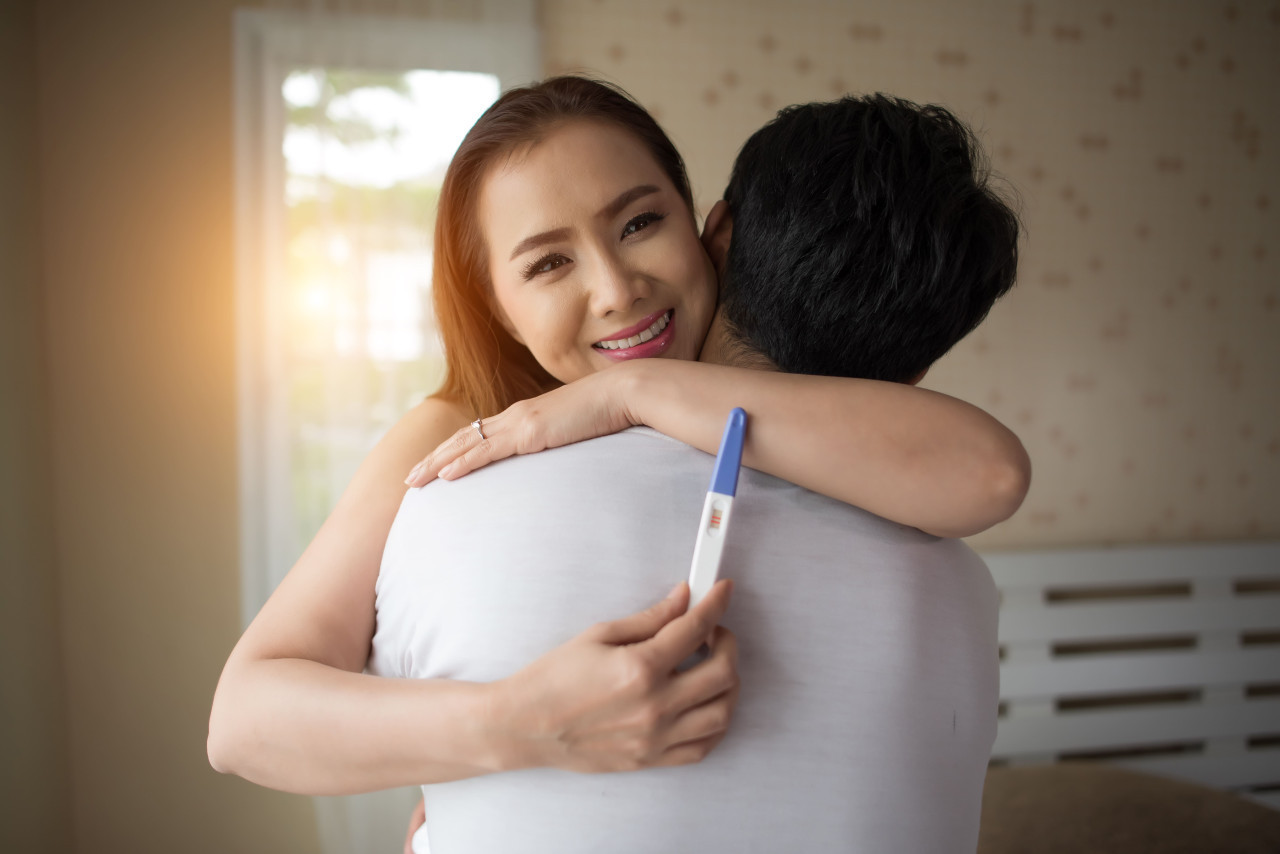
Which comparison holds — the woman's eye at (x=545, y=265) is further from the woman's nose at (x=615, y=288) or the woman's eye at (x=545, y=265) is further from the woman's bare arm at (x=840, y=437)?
the woman's bare arm at (x=840, y=437)

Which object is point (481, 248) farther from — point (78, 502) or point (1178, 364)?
point (1178, 364)

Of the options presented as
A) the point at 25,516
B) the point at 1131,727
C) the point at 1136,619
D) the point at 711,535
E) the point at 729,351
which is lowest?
the point at 1131,727

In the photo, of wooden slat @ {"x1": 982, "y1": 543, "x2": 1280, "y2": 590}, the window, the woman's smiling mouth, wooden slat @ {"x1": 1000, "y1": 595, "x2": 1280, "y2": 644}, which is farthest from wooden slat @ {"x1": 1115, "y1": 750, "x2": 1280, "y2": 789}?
the window

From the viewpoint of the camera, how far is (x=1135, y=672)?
2.77 metres

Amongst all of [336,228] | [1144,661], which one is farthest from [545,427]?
[1144,661]

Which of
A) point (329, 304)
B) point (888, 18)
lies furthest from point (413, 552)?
point (888, 18)

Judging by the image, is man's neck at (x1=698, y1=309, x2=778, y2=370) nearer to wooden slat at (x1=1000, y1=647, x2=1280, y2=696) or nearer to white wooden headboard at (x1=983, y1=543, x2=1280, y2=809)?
white wooden headboard at (x1=983, y1=543, x2=1280, y2=809)

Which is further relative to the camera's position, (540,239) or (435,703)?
(540,239)

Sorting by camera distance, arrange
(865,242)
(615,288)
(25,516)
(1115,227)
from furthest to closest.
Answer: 1. (1115,227)
2. (25,516)
3. (615,288)
4. (865,242)

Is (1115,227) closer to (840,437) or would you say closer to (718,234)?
(718,234)

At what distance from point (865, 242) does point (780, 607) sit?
1.01 feet

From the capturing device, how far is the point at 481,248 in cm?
103

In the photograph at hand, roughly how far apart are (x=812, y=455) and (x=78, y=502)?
99.7 inches

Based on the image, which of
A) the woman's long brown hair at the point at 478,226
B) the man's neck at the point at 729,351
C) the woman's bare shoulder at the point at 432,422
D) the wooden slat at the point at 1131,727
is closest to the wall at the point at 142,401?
the woman's long brown hair at the point at 478,226
